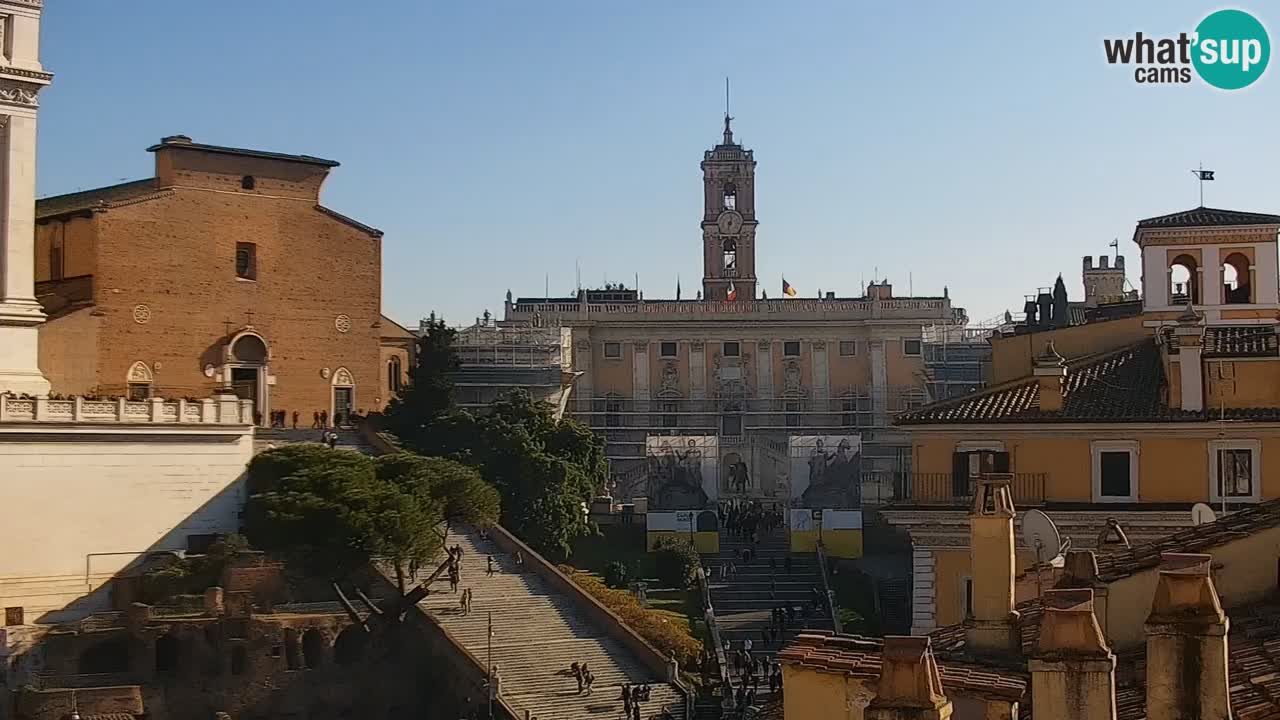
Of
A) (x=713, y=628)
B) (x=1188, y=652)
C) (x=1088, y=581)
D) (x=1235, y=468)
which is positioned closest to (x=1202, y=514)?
(x=1235, y=468)

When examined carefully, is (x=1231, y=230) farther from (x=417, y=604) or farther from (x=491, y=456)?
(x=491, y=456)

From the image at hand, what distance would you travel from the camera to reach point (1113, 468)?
93.8 ft

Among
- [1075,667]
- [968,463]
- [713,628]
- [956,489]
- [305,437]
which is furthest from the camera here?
[305,437]

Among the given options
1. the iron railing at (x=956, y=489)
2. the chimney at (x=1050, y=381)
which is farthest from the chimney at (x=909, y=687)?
the chimney at (x=1050, y=381)

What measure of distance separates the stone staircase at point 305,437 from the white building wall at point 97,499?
3.21 m

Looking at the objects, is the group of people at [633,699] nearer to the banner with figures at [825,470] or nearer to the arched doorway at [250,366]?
the arched doorway at [250,366]

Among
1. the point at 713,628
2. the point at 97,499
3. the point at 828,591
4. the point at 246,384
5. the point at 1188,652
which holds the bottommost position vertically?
the point at 713,628

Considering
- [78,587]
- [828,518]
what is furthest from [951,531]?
[828,518]

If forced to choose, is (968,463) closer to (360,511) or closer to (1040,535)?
(1040,535)

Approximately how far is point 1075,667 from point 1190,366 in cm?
2078

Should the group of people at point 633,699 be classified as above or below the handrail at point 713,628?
below

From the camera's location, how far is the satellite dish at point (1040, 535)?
21.5 meters

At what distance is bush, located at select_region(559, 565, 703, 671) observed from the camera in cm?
4294

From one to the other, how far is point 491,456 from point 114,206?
44.6ft
